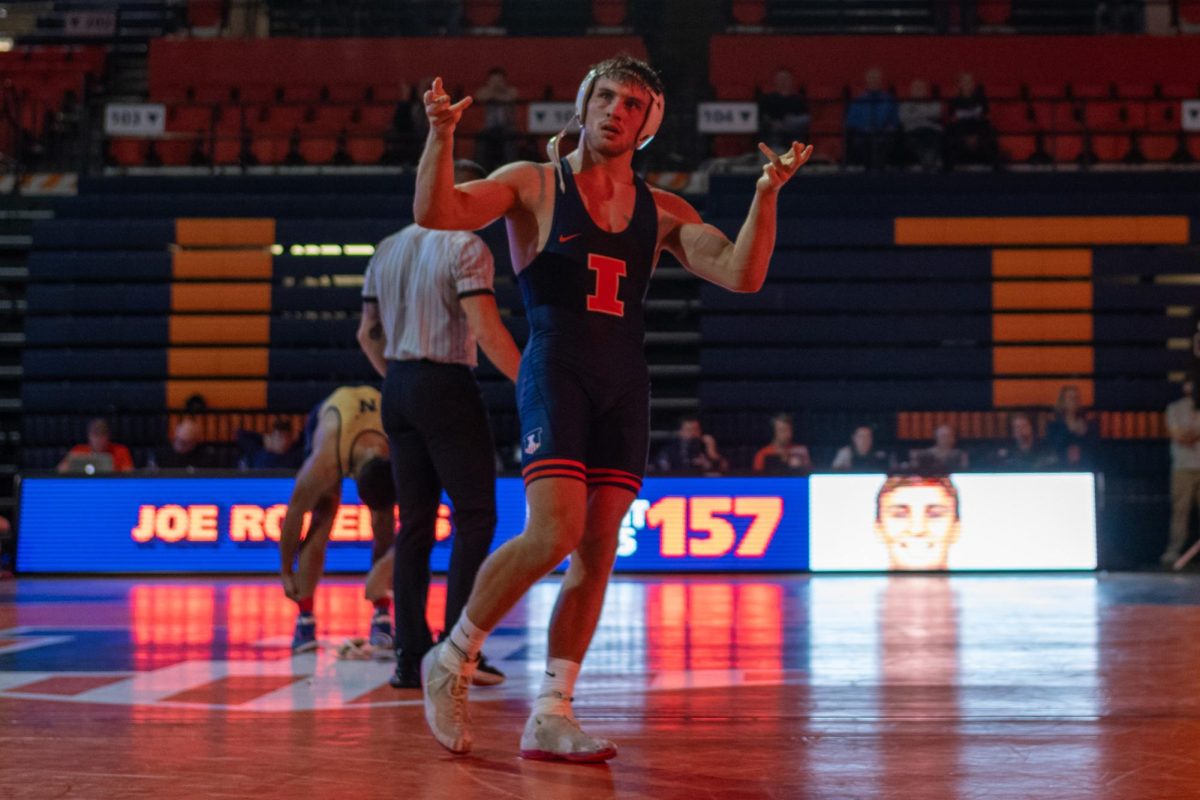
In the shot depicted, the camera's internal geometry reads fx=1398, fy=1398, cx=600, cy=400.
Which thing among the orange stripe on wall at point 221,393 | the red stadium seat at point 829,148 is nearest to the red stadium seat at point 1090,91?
the red stadium seat at point 829,148

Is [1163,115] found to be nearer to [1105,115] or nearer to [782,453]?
[1105,115]

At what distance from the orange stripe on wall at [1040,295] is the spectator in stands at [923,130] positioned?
1.62 meters

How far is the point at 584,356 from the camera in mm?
3617

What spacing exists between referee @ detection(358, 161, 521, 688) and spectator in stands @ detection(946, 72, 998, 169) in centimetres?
1188

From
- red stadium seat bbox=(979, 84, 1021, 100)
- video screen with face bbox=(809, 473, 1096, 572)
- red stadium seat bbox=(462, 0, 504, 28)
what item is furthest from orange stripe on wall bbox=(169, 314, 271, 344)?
red stadium seat bbox=(979, 84, 1021, 100)

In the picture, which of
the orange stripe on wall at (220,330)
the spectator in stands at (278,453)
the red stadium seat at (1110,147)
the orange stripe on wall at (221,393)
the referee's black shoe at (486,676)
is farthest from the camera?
the red stadium seat at (1110,147)

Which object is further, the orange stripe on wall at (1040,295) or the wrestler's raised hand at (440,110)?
the orange stripe on wall at (1040,295)

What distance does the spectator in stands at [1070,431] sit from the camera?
12.6 m

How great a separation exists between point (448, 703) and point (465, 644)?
0.55ft

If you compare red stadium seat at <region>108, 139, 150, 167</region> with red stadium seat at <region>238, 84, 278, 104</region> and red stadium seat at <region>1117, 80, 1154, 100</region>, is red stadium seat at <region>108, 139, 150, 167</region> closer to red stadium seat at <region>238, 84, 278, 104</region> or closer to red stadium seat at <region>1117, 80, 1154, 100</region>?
red stadium seat at <region>238, 84, 278, 104</region>

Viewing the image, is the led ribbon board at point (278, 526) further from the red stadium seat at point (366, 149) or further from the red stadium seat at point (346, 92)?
the red stadium seat at point (346, 92)

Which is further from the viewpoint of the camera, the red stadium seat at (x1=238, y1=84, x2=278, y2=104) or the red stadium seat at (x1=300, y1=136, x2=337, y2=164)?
the red stadium seat at (x1=238, y1=84, x2=278, y2=104)

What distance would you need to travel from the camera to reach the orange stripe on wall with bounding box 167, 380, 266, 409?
15336 millimetres

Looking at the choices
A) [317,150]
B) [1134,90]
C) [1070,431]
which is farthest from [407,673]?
[1134,90]
